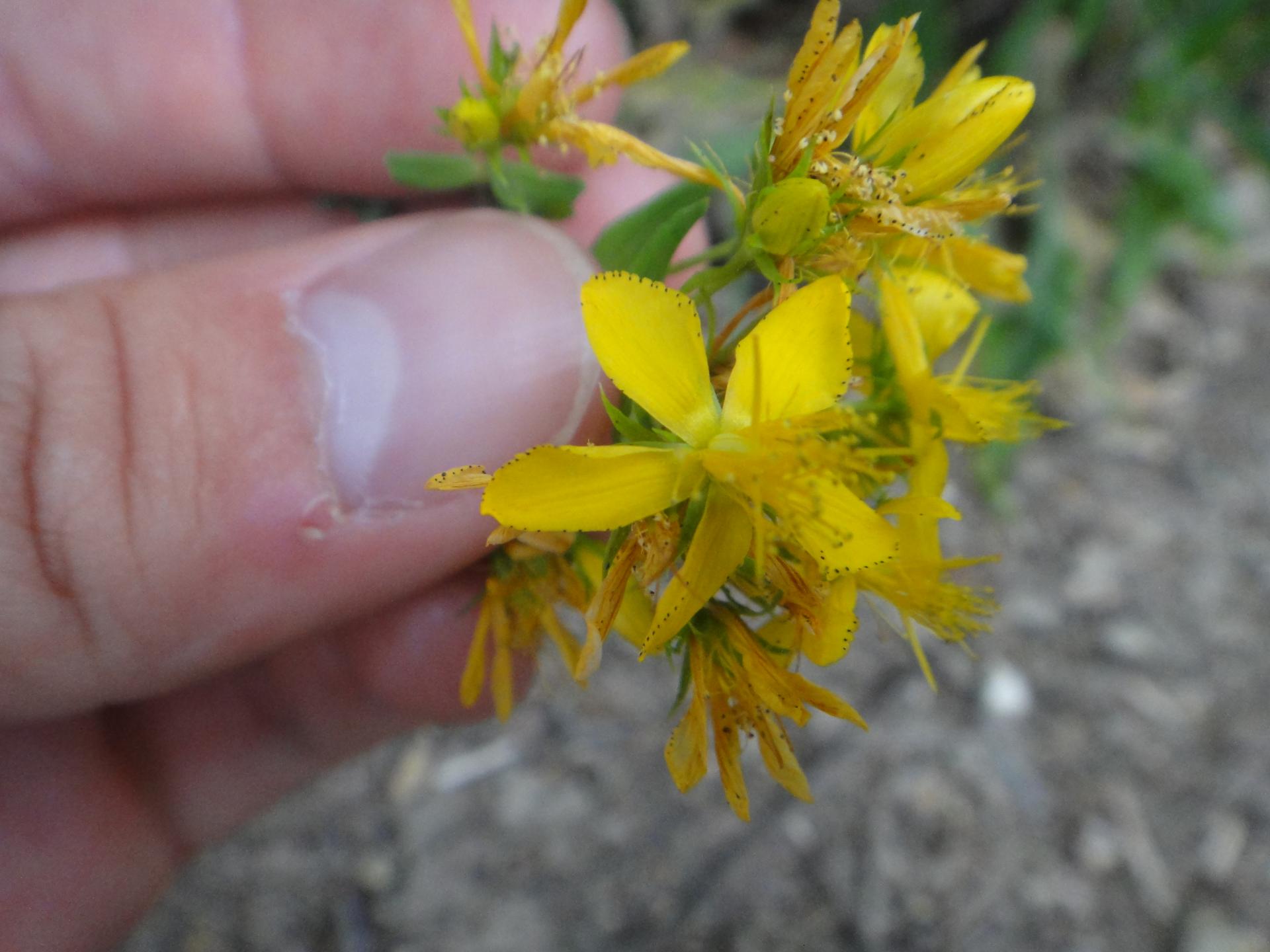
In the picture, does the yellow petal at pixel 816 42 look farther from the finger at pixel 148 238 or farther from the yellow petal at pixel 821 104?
the finger at pixel 148 238

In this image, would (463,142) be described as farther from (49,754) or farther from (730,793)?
(49,754)

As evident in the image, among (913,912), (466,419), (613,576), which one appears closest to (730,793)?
(613,576)

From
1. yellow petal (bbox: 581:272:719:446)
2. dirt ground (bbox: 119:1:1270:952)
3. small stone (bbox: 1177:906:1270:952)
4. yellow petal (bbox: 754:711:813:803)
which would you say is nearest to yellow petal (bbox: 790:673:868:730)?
yellow petal (bbox: 754:711:813:803)

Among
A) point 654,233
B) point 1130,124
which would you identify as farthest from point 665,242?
point 1130,124

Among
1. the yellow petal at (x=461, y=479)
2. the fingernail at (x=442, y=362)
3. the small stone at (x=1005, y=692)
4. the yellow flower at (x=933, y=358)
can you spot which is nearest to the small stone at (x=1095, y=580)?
the small stone at (x=1005, y=692)

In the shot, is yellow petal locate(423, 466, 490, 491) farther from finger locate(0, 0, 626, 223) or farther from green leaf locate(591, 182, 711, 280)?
finger locate(0, 0, 626, 223)
